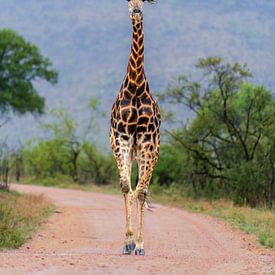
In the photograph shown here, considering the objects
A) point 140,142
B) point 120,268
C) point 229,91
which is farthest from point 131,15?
point 229,91

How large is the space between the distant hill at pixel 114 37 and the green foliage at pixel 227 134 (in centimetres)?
4929

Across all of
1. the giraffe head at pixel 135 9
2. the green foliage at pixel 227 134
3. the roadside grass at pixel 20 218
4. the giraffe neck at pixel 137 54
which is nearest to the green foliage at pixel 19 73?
the green foliage at pixel 227 134

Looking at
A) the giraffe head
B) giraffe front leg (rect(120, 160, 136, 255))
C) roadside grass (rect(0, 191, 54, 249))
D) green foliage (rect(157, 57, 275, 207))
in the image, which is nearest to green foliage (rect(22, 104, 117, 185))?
green foliage (rect(157, 57, 275, 207))

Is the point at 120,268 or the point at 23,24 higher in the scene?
the point at 23,24

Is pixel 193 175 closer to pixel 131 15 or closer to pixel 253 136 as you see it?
pixel 253 136

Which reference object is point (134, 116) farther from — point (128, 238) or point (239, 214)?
point (239, 214)

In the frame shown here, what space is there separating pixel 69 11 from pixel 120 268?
123781 millimetres

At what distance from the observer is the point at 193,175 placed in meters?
31.3

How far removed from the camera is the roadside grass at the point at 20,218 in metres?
13.4

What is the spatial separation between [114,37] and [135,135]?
10530 centimetres

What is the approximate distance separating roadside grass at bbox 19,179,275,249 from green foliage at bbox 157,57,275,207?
973mm

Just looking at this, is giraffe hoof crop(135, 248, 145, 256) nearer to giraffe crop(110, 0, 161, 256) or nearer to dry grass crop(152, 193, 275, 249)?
giraffe crop(110, 0, 161, 256)

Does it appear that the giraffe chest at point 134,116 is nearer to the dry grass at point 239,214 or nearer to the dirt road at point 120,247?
the dirt road at point 120,247

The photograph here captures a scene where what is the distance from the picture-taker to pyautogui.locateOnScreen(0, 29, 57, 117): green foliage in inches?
1501
